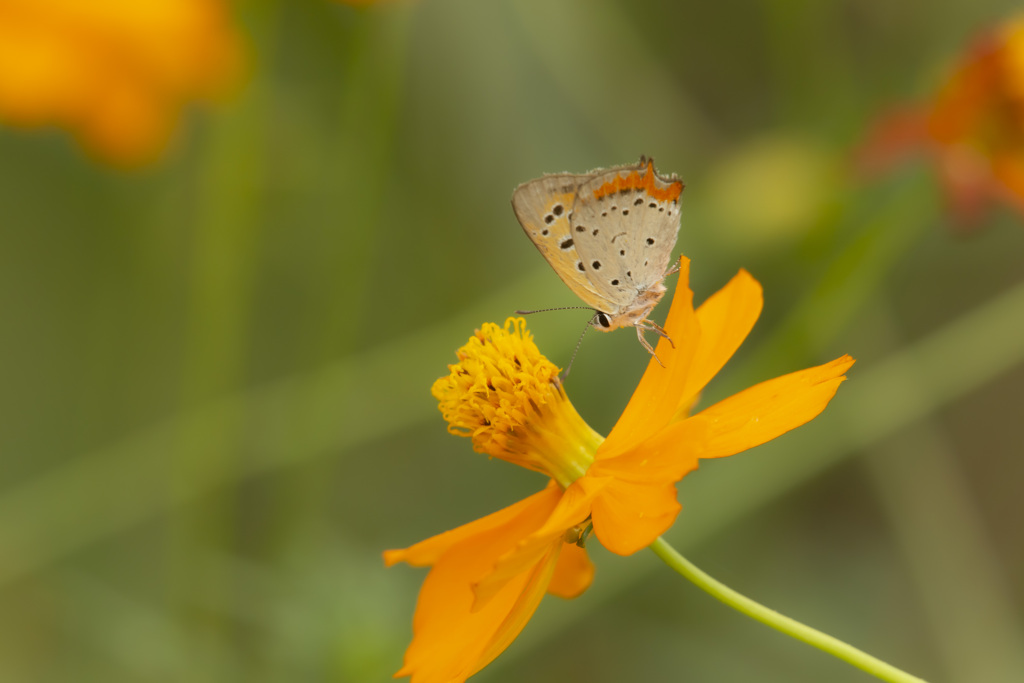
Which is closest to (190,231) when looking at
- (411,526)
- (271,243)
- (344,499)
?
(271,243)

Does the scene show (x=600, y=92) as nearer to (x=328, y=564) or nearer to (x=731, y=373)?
(x=731, y=373)

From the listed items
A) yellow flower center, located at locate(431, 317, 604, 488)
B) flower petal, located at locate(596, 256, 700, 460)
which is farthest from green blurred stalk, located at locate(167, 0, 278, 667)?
flower petal, located at locate(596, 256, 700, 460)

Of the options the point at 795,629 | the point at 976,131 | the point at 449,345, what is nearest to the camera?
the point at 795,629

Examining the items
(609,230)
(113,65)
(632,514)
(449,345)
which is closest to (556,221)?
(609,230)

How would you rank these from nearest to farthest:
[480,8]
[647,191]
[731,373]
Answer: [647,191]
[731,373]
[480,8]

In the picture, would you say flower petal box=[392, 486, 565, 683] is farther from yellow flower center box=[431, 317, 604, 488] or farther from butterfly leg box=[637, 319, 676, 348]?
butterfly leg box=[637, 319, 676, 348]

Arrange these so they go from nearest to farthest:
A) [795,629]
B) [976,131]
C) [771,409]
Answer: [795,629]
[771,409]
[976,131]

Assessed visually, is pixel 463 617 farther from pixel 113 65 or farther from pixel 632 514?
pixel 113 65

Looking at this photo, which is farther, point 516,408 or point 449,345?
point 449,345
